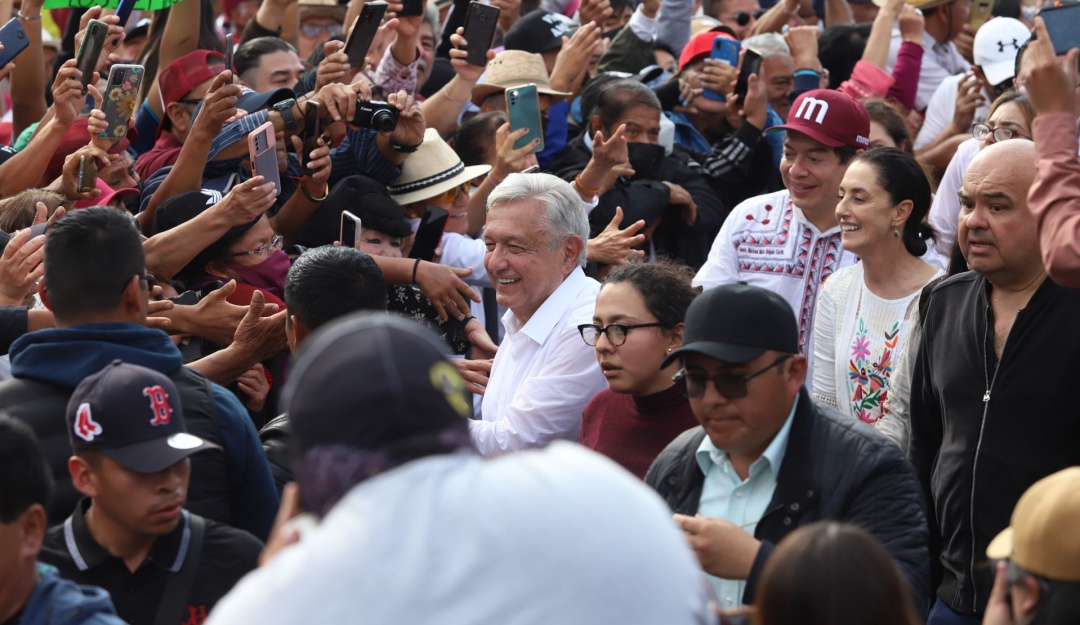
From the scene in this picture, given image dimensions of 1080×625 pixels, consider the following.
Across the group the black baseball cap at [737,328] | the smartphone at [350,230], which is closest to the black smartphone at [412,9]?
the smartphone at [350,230]

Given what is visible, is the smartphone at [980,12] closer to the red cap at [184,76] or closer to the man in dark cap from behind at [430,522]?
the red cap at [184,76]

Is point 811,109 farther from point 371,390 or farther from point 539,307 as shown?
point 371,390

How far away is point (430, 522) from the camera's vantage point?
5.63 feet

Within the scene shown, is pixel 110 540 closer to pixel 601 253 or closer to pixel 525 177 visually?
pixel 525 177

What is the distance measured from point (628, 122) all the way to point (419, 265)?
2059 millimetres

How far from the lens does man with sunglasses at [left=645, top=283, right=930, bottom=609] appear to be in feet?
10.4

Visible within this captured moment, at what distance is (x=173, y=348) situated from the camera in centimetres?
366

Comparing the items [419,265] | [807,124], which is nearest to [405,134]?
[419,265]

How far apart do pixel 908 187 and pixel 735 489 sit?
2.13 metres

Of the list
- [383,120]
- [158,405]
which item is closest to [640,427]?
[158,405]

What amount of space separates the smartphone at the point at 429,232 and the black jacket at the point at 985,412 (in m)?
2.74

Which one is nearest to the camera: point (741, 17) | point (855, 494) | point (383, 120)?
point (855, 494)

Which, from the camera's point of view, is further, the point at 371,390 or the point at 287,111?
the point at 287,111

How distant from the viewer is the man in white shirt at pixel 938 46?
9.24 m
